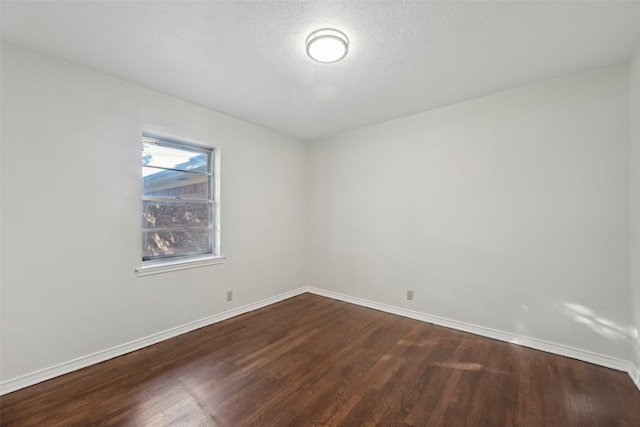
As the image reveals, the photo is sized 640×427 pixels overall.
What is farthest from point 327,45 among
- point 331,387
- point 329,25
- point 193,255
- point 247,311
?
point 247,311

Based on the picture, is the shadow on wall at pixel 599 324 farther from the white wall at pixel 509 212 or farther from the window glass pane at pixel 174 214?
the window glass pane at pixel 174 214

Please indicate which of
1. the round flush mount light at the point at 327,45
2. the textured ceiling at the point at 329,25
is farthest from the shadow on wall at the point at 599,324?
the round flush mount light at the point at 327,45

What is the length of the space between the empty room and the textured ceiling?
0.06 feet

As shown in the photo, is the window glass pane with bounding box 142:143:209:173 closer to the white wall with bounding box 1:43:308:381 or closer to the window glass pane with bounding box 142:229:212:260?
the white wall with bounding box 1:43:308:381

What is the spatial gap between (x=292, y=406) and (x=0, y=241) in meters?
2.39

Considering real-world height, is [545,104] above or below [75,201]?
above

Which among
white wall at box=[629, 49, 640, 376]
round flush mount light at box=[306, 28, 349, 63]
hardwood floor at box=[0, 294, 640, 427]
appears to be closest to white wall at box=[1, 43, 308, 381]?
hardwood floor at box=[0, 294, 640, 427]

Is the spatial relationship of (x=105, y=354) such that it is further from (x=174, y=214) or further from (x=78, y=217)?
(x=174, y=214)

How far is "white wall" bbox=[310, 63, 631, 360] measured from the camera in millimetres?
2260

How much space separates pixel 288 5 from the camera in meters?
1.60

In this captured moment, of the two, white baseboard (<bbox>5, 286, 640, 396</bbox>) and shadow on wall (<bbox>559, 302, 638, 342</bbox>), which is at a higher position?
shadow on wall (<bbox>559, 302, 638, 342</bbox>)

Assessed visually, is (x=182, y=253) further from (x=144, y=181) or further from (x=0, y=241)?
(x=0, y=241)

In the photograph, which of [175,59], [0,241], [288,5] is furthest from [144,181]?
[288,5]

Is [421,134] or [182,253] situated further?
[421,134]
